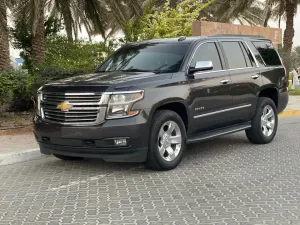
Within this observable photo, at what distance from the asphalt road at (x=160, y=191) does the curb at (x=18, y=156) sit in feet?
0.52

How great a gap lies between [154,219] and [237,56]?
14.5 ft

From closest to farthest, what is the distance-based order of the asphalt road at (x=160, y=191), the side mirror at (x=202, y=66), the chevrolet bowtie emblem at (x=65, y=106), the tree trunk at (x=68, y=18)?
the asphalt road at (x=160, y=191)
the chevrolet bowtie emblem at (x=65, y=106)
the side mirror at (x=202, y=66)
the tree trunk at (x=68, y=18)

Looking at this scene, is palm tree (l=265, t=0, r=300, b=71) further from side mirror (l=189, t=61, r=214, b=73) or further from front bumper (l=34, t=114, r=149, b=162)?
front bumper (l=34, t=114, r=149, b=162)

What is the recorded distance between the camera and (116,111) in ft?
20.1

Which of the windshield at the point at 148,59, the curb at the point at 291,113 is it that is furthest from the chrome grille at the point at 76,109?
the curb at the point at 291,113

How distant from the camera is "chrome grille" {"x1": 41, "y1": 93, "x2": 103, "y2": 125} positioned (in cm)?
616

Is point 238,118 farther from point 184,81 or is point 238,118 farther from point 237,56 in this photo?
point 184,81

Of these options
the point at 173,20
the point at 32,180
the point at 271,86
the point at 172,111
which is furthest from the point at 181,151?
the point at 173,20

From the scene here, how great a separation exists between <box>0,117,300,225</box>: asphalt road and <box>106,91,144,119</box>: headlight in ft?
2.94

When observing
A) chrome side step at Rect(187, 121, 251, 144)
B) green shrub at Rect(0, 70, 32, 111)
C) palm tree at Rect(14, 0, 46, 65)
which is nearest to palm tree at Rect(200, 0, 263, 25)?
palm tree at Rect(14, 0, 46, 65)

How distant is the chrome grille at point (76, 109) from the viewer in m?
6.16

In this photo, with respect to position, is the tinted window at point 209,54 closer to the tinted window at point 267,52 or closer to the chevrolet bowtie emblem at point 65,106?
the tinted window at point 267,52

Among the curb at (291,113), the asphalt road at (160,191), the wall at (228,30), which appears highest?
the wall at (228,30)

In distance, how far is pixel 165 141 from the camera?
6.62 m
